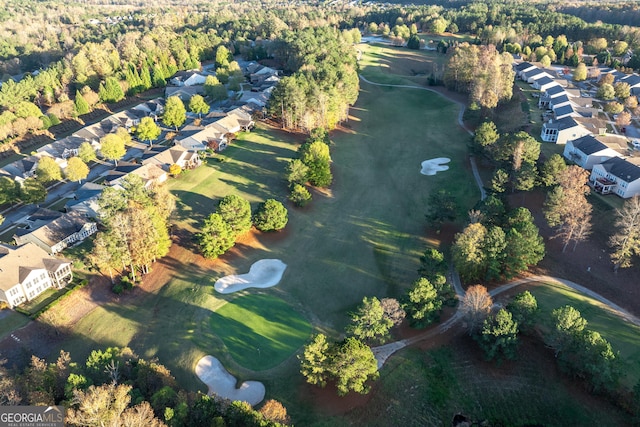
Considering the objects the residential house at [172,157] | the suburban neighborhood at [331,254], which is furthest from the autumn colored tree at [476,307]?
the residential house at [172,157]

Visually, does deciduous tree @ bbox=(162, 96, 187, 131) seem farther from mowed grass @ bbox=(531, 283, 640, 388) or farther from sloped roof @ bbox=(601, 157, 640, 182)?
sloped roof @ bbox=(601, 157, 640, 182)

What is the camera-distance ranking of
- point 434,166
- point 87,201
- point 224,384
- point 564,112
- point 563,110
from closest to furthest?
point 224,384 → point 87,201 → point 434,166 → point 564,112 → point 563,110

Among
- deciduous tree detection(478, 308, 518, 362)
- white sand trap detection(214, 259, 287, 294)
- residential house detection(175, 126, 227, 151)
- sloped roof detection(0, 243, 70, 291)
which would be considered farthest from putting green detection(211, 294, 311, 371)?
residential house detection(175, 126, 227, 151)

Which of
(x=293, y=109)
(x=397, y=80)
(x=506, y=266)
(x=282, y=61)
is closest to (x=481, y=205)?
(x=506, y=266)

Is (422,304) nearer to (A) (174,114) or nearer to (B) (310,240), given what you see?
(B) (310,240)

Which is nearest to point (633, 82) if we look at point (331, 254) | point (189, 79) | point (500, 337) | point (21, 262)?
point (331, 254)

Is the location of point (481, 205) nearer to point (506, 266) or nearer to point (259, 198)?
Result: point (506, 266)

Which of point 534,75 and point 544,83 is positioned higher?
point 534,75
